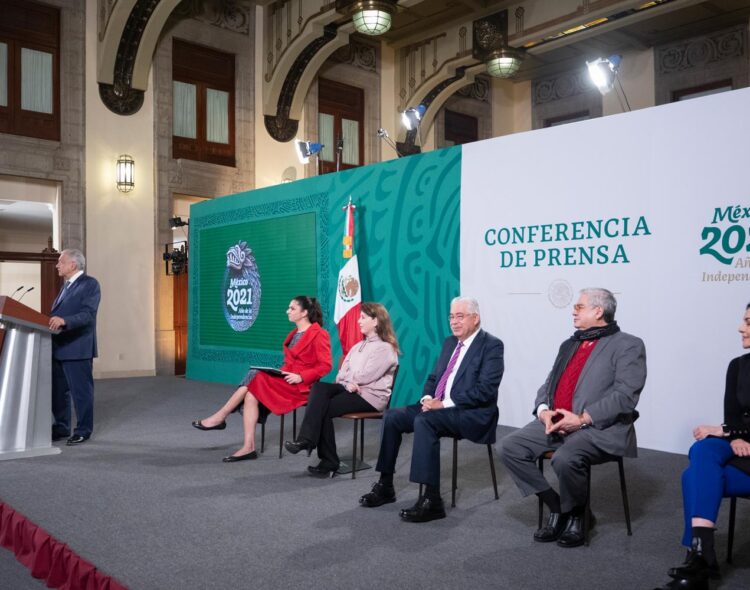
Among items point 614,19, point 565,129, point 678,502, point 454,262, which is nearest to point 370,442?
point 454,262

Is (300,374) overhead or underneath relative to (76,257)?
underneath

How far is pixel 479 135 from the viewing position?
44.2ft

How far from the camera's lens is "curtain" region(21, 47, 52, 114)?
896 centimetres

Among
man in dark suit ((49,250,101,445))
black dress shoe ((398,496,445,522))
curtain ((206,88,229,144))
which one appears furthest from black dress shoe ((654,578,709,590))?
curtain ((206,88,229,144))

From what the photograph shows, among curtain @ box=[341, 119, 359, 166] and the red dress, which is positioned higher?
curtain @ box=[341, 119, 359, 166]

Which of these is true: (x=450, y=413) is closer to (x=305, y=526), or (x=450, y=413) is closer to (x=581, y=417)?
(x=581, y=417)

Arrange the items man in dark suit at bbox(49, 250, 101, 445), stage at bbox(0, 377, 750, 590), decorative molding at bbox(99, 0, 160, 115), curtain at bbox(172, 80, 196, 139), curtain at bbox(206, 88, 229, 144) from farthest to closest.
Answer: curtain at bbox(206, 88, 229, 144) < curtain at bbox(172, 80, 196, 139) < decorative molding at bbox(99, 0, 160, 115) < man in dark suit at bbox(49, 250, 101, 445) < stage at bbox(0, 377, 750, 590)

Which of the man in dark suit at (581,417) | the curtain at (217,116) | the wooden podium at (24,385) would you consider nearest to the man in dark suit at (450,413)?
the man in dark suit at (581,417)

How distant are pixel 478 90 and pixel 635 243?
9094mm

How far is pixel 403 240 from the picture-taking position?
259 inches

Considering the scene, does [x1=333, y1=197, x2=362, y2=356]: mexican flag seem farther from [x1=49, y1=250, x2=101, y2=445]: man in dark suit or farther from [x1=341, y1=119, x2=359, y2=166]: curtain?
[x1=341, y1=119, x2=359, y2=166]: curtain

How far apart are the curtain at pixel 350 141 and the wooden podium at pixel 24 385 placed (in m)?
7.75

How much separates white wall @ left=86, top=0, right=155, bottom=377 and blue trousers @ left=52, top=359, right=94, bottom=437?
4.32m

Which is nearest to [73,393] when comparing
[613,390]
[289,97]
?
[613,390]
